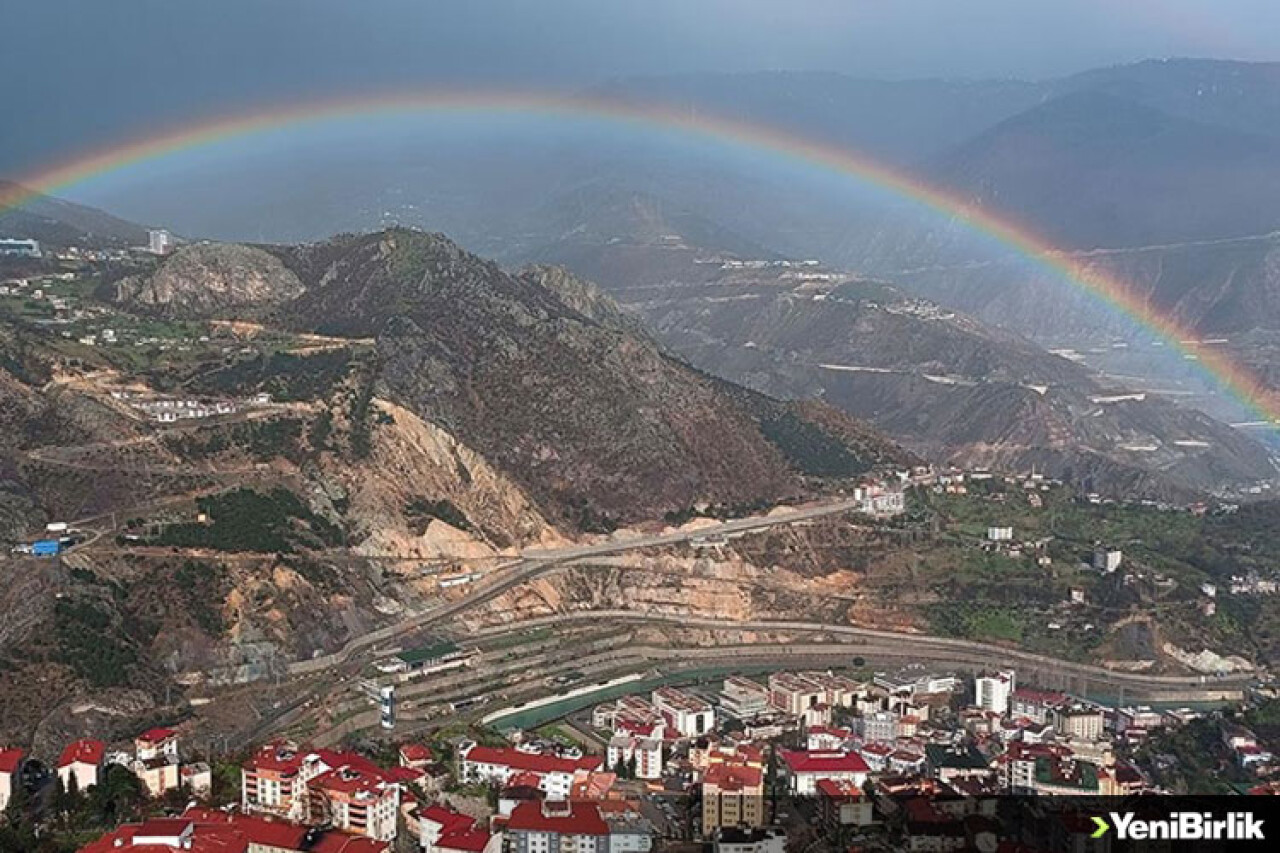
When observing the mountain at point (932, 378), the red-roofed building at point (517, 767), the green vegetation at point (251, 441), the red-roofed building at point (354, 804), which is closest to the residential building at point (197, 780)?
the red-roofed building at point (354, 804)

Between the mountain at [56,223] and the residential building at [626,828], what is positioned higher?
the mountain at [56,223]

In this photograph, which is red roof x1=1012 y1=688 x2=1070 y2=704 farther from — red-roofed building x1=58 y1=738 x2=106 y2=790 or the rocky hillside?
the rocky hillside

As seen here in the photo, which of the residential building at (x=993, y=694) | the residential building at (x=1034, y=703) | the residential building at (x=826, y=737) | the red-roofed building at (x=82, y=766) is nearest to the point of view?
the red-roofed building at (x=82, y=766)

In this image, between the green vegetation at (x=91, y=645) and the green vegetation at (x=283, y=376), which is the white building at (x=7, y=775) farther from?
the green vegetation at (x=283, y=376)

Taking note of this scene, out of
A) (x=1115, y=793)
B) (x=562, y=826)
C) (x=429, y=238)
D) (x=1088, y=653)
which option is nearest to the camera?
(x=562, y=826)

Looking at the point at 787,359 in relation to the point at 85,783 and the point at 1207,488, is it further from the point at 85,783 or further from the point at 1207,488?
the point at 85,783

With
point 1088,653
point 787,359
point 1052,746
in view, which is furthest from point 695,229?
point 1052,746
